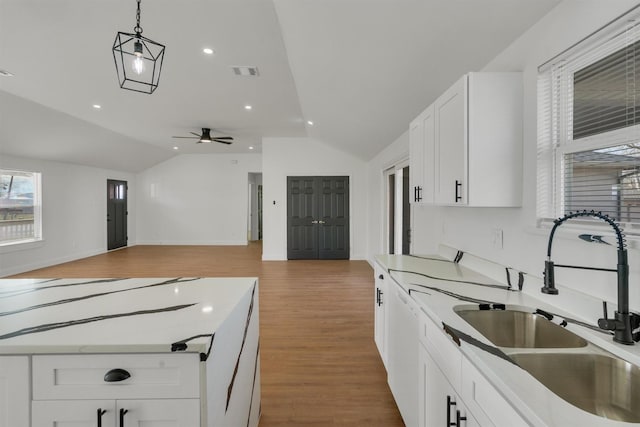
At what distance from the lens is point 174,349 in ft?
3.52

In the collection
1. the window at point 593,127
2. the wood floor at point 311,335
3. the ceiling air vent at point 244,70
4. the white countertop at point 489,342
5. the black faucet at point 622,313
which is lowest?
the wood floor at point 311,335

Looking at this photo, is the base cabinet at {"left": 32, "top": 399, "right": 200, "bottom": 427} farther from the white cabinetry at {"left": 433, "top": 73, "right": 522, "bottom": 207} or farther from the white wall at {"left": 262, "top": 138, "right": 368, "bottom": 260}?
the white wall at {"left": 262, "top": 138, "right": 368, "bottom": 260}

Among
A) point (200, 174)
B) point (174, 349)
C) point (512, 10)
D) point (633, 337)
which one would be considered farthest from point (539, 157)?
point (200, 174)

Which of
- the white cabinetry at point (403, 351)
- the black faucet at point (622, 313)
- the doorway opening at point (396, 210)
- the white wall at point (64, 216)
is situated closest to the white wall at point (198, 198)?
the white wall at point (64, 216)

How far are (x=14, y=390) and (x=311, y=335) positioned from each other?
97.7 inches

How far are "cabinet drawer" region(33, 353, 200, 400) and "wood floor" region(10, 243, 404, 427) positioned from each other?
120 centimetres

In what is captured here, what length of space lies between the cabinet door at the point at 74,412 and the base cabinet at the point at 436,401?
1.22 meters

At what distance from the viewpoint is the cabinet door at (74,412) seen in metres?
1.10

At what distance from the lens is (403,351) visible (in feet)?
6.32

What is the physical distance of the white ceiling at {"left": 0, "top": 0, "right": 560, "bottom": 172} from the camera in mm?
1989

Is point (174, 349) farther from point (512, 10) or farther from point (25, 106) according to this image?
point (25, 106)

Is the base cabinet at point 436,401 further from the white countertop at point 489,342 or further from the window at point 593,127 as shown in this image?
the window at point 593,127

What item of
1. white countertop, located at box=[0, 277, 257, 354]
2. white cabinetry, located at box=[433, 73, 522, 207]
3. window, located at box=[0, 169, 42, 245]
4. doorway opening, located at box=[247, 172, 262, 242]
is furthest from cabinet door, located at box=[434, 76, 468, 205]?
doorway opening, located at box=[247, 172, 262, 242]

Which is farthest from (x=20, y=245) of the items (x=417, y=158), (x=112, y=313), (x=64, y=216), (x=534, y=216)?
(x=534, y=216)
